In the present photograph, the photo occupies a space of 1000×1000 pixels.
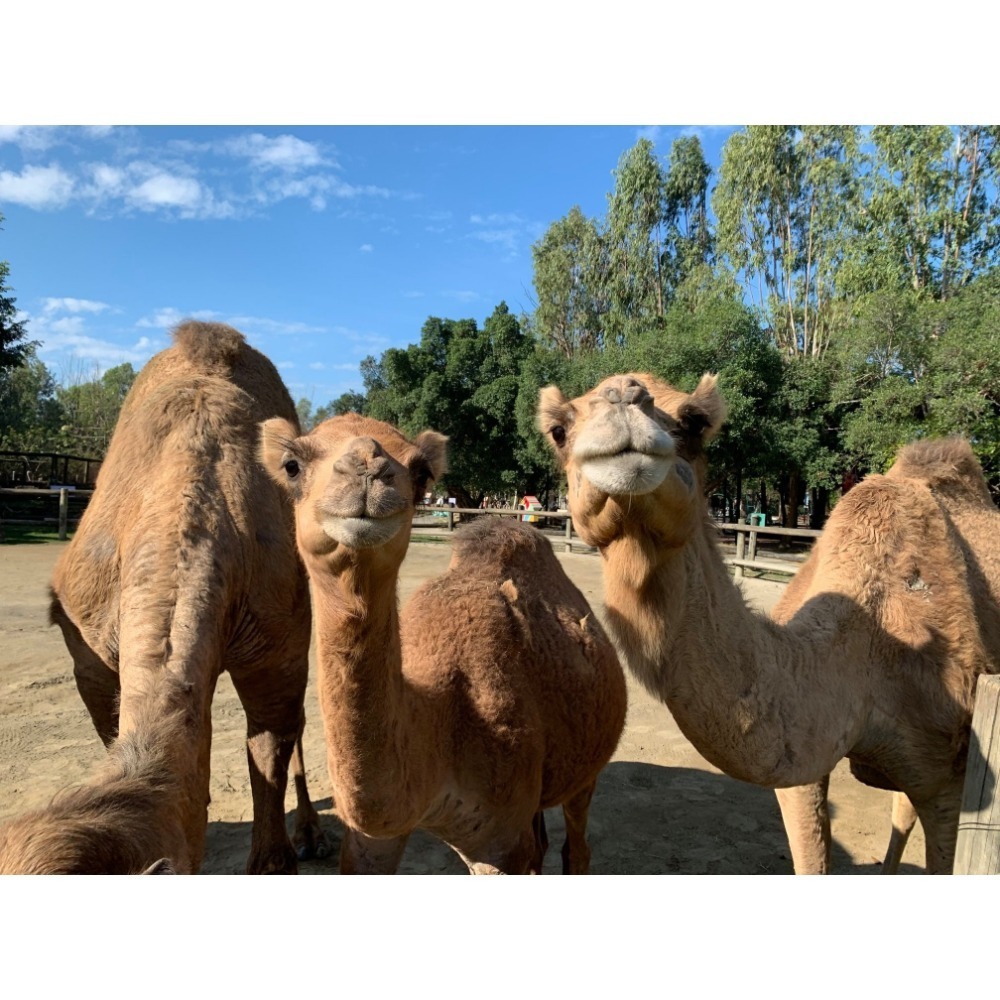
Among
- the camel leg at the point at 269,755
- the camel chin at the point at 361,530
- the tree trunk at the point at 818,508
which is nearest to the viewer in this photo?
the camel chin at the point at 361,530

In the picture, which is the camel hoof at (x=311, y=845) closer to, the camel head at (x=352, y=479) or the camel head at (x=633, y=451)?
the camel head at (x=352, y=479)

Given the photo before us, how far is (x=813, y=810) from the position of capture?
9.12 feet

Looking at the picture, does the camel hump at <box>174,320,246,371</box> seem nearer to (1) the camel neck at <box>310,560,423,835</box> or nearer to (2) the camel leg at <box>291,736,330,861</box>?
(2) the camel leg at <box>291,736,330,861</box>

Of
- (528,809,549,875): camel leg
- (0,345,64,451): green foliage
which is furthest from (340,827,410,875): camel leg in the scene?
(0,345,64,451): green foliage

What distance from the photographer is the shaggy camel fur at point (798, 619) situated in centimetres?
178

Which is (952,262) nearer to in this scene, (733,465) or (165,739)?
(733,465)

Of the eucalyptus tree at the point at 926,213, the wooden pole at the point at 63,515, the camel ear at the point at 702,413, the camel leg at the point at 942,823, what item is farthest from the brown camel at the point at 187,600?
the wooden pole at the point at 63,515

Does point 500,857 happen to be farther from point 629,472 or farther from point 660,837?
point 660,837

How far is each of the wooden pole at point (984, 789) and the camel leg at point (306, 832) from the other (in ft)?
9.87

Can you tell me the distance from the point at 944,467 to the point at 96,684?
397cm

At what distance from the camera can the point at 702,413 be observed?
1878 millimetres

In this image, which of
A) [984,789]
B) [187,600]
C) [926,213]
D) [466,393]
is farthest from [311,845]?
[466,393]

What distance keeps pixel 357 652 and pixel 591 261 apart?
631 inches
